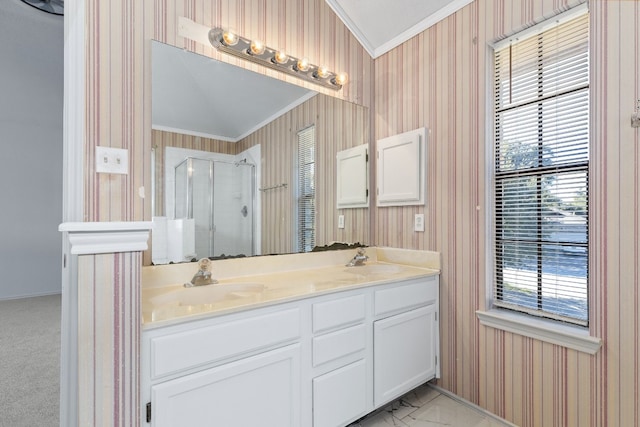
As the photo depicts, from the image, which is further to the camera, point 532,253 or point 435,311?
point 435,311

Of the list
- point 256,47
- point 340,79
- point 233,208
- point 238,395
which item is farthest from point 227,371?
point 340,79

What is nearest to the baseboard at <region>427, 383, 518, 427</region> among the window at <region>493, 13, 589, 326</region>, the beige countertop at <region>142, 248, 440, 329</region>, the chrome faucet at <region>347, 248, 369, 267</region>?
the window at <region>493, 13, 589, 326</region>

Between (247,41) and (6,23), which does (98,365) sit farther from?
(6,23)

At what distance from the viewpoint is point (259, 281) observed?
175 centimetres

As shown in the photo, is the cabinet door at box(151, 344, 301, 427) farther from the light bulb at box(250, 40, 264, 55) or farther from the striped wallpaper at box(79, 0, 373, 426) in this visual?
the light bulb at box(250, 40, 264, 55)

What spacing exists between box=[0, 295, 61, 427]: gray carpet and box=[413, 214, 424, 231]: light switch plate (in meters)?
2.43

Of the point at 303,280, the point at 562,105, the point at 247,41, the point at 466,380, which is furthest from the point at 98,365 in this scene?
the point at 562,105

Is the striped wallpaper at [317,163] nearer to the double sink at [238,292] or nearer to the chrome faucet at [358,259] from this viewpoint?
the chrome faucet at [358,259]

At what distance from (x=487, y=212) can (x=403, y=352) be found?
977 mm

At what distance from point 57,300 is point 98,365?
4.12m

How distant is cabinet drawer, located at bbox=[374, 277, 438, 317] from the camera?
5.77ft

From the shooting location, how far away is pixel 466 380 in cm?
197

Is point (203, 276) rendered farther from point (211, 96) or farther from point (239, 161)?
point (211, 96)

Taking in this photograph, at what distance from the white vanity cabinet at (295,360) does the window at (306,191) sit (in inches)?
24.2
